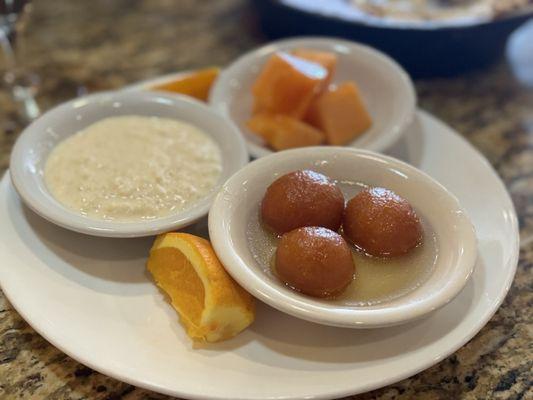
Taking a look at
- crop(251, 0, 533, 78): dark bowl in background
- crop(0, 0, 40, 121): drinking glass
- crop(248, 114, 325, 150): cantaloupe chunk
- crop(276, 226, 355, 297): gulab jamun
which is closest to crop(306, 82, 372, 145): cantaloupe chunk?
crop(248, 114, 325, 150): cantaloupe chunk

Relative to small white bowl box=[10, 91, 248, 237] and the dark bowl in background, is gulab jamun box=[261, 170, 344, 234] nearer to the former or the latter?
small white bowl box=[10, 91, 248, 237]

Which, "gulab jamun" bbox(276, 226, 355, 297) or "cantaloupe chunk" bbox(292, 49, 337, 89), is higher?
"cantaloupe chunk" bbox(292, 49, 337, 89)

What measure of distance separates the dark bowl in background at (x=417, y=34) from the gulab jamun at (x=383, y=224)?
0.81 m

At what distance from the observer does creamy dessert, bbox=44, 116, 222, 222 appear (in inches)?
46.2

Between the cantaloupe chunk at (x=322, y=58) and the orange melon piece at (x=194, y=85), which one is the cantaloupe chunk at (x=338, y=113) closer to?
the cantaloupe chunk at (x=322, y=58)

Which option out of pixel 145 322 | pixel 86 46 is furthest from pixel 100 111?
pixel 86 46

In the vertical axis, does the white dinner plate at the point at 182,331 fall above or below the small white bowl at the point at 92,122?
below

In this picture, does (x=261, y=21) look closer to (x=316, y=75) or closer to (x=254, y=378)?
(x=316, y=75)

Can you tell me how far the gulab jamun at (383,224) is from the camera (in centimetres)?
104

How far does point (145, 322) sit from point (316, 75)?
730 mm

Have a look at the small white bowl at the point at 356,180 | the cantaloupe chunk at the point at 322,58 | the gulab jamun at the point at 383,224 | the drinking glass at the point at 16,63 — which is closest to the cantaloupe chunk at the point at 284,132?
the cantaloupe chunk at the point at 322,58

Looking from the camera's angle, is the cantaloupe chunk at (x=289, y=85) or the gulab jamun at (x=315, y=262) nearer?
the gulab jamun at (x=315, y=262)

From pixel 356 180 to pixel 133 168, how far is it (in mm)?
462

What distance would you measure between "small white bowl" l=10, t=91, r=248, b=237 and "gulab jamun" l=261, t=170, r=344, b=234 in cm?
14
